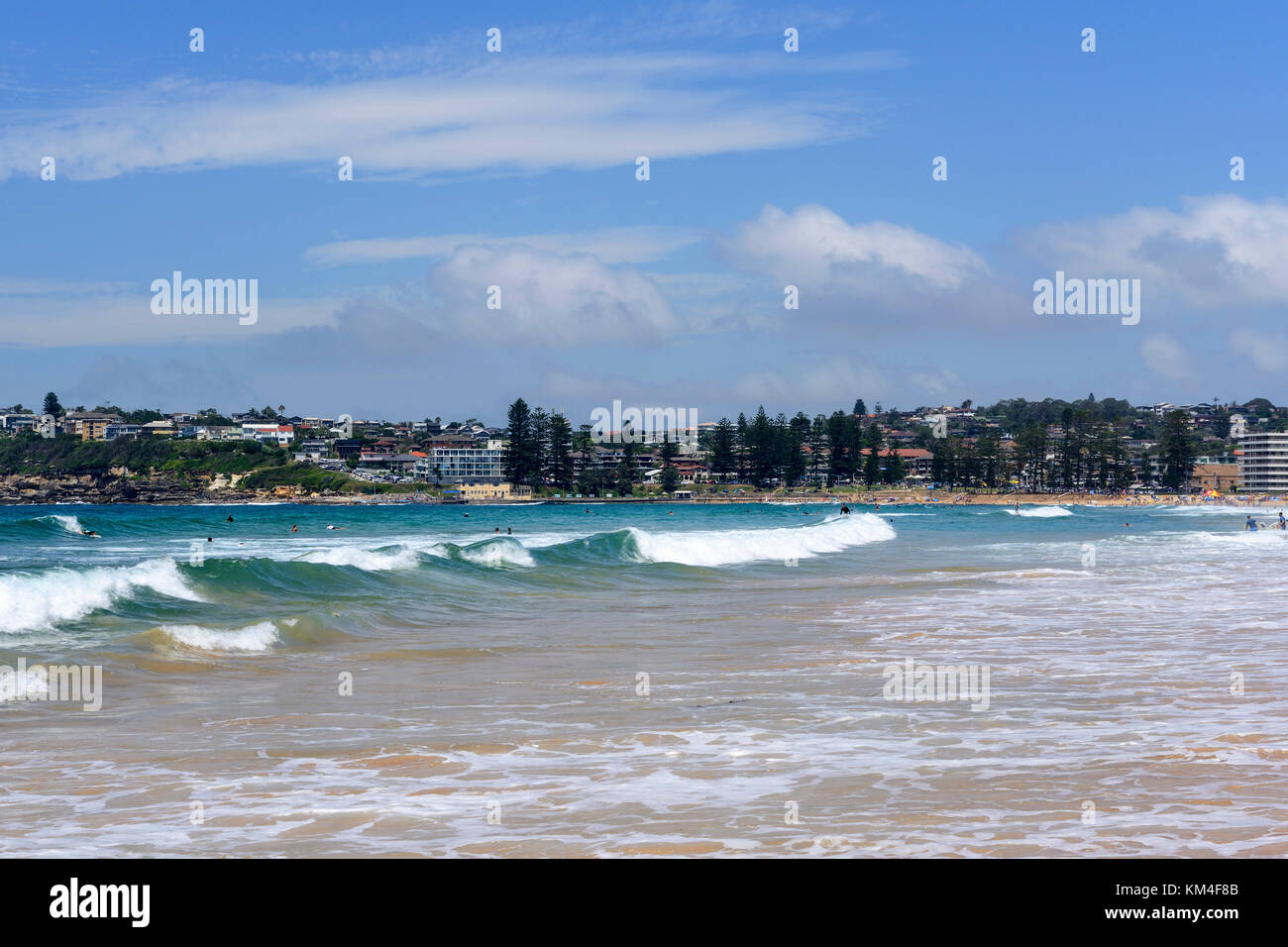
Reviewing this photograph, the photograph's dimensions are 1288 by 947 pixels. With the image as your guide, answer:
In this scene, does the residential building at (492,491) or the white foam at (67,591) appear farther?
the residential building at (492,491)

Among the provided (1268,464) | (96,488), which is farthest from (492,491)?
(1268,464)

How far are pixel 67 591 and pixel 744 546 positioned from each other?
30.5 m

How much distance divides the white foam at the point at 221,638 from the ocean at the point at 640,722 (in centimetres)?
8

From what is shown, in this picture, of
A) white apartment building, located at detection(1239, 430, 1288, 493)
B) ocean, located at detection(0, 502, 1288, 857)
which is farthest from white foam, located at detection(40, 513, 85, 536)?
white apartment building, located at detection(1239, 430, 1288, 493)

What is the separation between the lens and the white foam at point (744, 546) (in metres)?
42.4

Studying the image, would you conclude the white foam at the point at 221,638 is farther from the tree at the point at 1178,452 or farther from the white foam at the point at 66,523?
the tree at the point at 1178,452

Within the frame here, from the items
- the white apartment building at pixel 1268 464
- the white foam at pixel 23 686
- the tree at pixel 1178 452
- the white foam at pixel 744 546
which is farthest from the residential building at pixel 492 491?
the white foam at pixel 23 686

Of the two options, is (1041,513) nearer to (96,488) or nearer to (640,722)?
(640,722)

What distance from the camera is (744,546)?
47.8 m

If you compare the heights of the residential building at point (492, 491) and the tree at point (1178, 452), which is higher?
the tree at point (1178, 452)

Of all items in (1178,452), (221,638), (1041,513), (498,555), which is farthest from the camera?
(1178,452)
